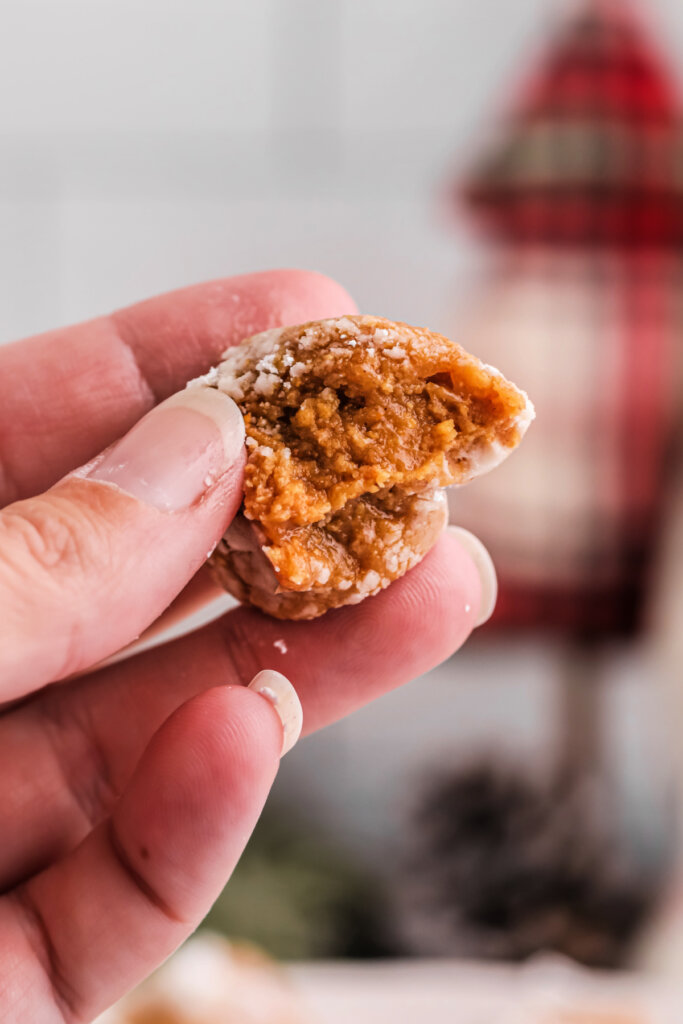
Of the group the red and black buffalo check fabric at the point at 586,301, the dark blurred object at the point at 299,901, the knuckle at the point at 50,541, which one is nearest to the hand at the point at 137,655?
the knuckle at the point at 50,541

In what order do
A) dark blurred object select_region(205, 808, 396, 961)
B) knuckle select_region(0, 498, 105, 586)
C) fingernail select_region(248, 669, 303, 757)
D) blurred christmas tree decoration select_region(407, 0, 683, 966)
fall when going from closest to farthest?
knuckle select_region(0, 498, 105, 586), fingernail select_region(248, 669, 303, 757), dark blurred object select_region(205, 808, 396, 961), blurred christmas tree decoration select_region(407, 0, 683, 966)

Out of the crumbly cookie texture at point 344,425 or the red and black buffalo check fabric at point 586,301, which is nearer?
the crumbly cookie texture at point 344,425

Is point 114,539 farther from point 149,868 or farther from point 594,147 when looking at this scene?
point 594,147

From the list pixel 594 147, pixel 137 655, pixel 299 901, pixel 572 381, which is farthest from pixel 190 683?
pixel 594 147

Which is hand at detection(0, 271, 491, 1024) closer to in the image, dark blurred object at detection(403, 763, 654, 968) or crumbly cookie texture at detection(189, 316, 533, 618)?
crumbly cookie texture at detection(189, 316, 533, 618)

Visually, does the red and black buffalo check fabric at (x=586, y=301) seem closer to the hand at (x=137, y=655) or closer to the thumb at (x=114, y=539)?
the hand at (x=137, y=655)

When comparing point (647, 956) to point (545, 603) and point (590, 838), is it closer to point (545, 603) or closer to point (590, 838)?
point (590, 838)

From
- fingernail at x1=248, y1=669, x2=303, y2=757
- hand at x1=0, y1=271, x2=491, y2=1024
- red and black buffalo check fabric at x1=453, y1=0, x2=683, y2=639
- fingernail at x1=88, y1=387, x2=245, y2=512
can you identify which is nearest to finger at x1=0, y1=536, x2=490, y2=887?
hand at x1=0, y1=271, x2=491, y2=1024

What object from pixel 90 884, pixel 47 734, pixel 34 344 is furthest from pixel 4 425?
pixel 90 884
